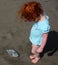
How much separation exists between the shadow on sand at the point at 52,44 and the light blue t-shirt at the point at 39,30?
20.8 inches

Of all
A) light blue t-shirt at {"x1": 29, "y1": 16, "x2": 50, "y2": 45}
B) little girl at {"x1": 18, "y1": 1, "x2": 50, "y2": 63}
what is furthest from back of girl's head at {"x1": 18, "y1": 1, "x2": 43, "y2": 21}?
light blue t-shirt at {"x1": 29, "y1": 16, "x2": 50, "y2": 45}

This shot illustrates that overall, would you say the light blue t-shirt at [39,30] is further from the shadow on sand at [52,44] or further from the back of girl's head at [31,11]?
the shadow on sand at [52,44]

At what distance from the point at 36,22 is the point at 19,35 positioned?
1.09 m

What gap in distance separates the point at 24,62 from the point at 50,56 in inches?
17.9

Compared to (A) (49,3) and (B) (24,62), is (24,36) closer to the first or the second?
(B) (24,62)

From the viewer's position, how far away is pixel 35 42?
160 inches

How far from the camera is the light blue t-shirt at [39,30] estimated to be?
149 inches

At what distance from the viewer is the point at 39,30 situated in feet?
12.7

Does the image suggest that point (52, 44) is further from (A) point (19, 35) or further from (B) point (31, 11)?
(B) point (31, 11)

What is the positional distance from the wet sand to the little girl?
237 mm

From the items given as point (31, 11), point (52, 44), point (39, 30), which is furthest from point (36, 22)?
point (52, 44)

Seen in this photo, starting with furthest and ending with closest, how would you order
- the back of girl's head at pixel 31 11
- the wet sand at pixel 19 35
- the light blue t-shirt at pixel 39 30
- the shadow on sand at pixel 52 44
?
1. the shadow on sand at pixel 52 44
2. the wet sand at pixel 19 35
3. the light blue t-shirt at pixel 39 30
4. the back of girl's head at pixel 31 11

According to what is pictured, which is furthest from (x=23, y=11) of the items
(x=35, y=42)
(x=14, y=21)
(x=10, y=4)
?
(x=10, y=4)

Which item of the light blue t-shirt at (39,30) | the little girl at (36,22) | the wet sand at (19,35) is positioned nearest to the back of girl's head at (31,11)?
the little girl at (36,22)
